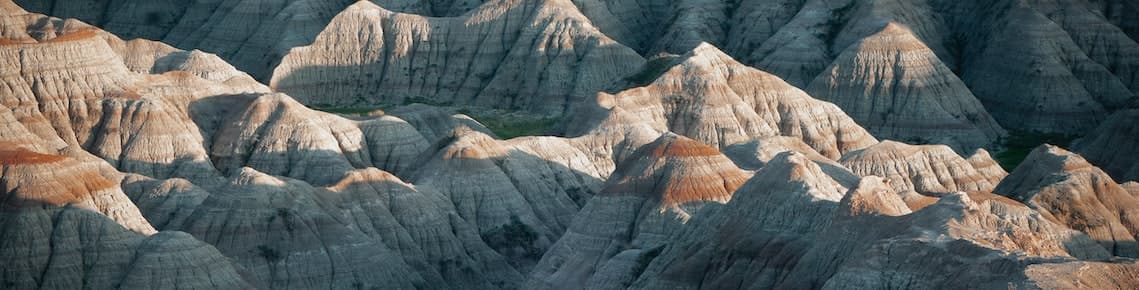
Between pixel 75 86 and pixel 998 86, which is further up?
pixel 75 86

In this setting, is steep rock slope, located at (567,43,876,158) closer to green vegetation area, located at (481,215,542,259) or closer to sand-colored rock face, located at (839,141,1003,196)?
sand-colored rock face, located at (839,141,1003,196)

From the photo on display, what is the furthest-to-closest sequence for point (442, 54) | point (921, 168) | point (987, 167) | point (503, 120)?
1. point (442, 54)
2. point (503, 120)
3. point (987, 167)
4. point (921, 168)

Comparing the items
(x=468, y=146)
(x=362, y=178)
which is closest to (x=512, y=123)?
(x=468, y=146)

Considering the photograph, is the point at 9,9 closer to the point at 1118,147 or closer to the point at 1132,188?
the point at 1118,147

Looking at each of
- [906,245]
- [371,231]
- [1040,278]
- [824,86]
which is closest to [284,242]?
[371,231]

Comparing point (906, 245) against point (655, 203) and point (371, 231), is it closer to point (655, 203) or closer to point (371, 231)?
point (655, 203)

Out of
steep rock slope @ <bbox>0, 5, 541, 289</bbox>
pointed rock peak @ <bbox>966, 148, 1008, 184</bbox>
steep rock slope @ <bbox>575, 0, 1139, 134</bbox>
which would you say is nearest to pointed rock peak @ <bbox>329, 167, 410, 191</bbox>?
steep rock slope @ <bbox>0, 5, 541, 289</bbox>

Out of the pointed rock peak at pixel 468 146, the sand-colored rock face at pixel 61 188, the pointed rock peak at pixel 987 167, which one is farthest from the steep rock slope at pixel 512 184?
the sand-colored rock face at pixel 61 188
